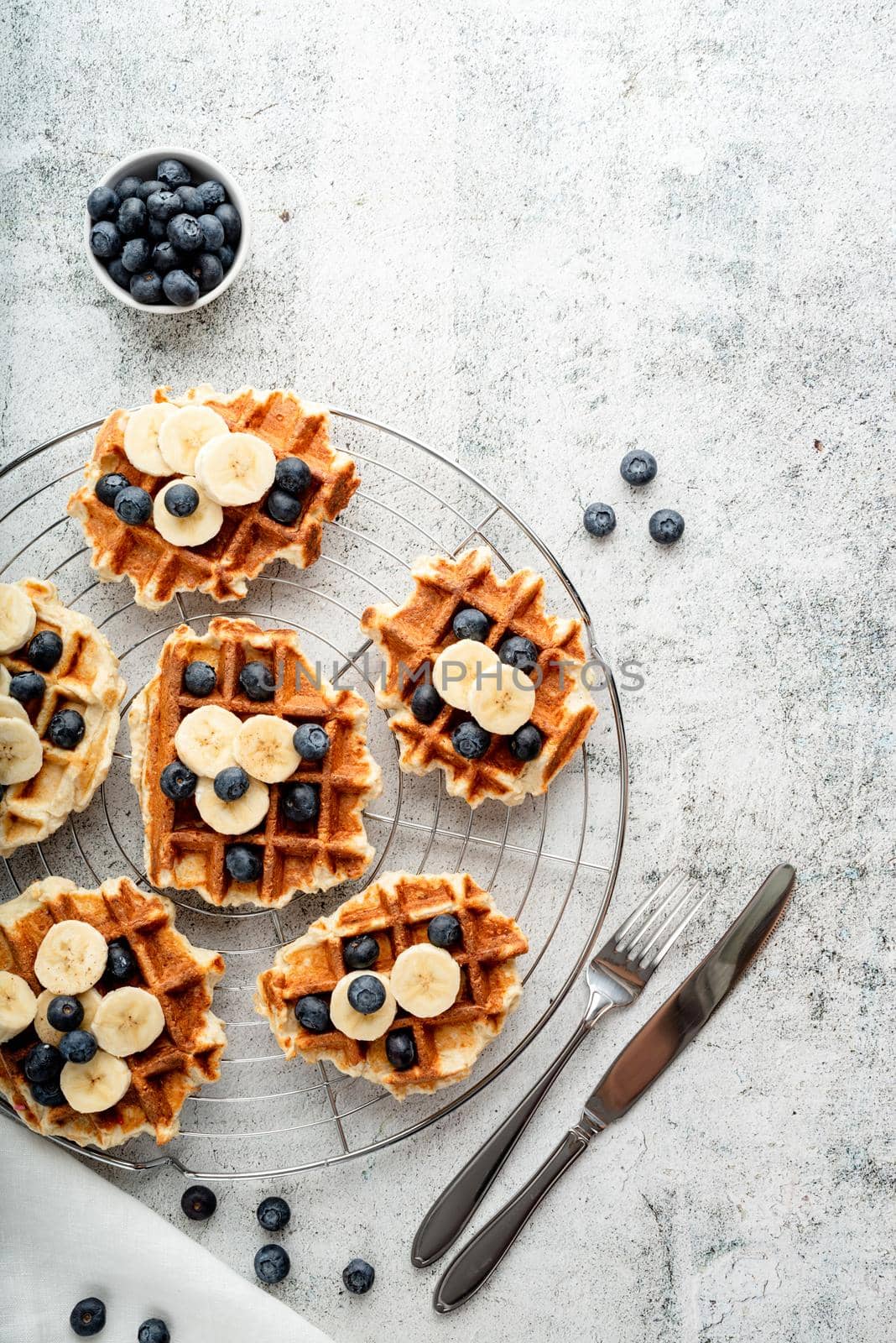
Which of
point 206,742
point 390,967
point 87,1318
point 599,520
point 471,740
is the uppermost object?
point 599,520

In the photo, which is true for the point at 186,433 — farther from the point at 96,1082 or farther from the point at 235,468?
the point at 96,1082

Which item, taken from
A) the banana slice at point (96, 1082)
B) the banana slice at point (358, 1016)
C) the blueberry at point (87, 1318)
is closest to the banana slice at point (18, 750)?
the banana slice at point (96, 1082)

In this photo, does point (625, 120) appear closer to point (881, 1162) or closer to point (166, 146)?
point (166, 146)

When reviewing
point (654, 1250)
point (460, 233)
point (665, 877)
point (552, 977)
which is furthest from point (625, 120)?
point (654, 1250)

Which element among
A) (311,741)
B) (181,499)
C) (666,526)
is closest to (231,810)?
(311,741)

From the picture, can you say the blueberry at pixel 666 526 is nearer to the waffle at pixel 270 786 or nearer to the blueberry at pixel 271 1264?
the waffle at pixel 270 786

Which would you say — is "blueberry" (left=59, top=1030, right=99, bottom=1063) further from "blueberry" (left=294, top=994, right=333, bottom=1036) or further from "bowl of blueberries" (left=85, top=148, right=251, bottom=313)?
"bowl of blueberries" (left=85, top=148, right=251, bottom=313)
